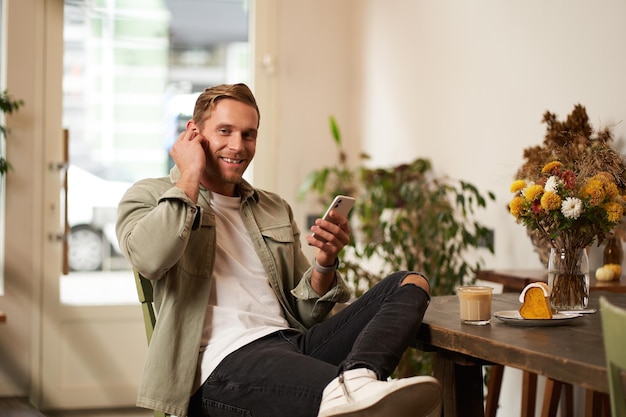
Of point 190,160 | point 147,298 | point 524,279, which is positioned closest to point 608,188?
point 524,279

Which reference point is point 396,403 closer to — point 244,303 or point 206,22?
point 244,303

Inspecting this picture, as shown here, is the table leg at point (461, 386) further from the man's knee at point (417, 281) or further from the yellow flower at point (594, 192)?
the yellow flower at point (594, 192)

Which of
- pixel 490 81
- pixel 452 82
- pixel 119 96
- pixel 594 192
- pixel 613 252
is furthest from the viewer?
pixel 119 96

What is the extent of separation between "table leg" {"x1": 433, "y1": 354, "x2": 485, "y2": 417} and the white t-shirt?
42 cm

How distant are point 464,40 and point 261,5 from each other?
1485 millimetres

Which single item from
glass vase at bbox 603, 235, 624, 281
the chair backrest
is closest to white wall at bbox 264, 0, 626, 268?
glass vase at bbox 603, 235, 624, 281

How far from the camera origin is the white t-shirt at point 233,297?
6.84ft

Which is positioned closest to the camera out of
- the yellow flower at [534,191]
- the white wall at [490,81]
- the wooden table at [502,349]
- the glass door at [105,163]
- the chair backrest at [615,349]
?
the chair backrest at [615,349]

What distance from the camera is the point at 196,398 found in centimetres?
206

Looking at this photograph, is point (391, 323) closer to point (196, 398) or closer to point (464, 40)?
point (196, 398)

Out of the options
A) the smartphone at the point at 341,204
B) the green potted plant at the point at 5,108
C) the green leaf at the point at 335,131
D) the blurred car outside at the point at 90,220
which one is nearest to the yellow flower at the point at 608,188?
the smartphone at the point at 341,204

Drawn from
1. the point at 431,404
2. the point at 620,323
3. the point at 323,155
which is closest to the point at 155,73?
the point at 323,155

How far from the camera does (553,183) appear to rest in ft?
6.68

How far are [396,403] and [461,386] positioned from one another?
0.47 meters
